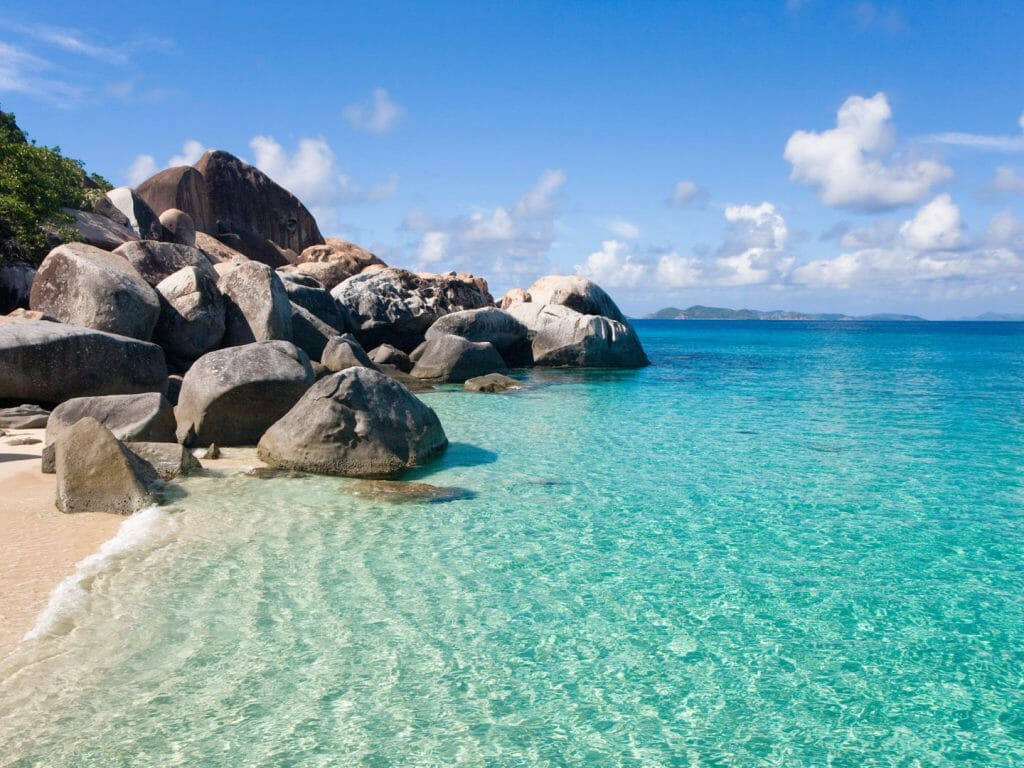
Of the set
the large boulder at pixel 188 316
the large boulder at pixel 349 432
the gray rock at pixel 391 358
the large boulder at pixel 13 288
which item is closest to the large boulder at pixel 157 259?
the large boulder at pixel 188 316

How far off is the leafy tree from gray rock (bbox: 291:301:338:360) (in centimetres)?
520

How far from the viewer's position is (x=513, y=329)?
27.2 meters

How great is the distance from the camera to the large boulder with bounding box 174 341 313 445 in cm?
1084

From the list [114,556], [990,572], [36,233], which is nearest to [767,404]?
[990,572]

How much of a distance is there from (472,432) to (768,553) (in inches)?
280

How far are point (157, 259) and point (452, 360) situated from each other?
812cm

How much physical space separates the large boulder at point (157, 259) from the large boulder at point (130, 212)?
649cm

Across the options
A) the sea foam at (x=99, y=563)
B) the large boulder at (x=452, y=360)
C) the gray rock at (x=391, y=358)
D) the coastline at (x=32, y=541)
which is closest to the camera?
the sea foam at (x=99, y=563)

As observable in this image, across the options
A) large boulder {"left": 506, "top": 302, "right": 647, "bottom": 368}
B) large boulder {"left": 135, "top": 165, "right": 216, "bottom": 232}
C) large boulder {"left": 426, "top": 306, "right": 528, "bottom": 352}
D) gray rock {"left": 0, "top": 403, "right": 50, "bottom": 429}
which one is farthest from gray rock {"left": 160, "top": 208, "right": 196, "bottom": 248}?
gray rock {"left": 0, "top": 403, "right": 50, "bottom": 429}

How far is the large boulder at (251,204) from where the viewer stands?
3381cm

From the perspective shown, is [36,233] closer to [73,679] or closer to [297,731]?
[73,679]

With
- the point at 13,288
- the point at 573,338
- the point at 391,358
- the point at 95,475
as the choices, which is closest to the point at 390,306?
the point at 391,358

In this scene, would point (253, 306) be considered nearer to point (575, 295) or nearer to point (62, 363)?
point (62, 363)

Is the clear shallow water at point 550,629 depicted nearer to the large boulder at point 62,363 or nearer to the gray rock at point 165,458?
the gray rock at point 165,458
